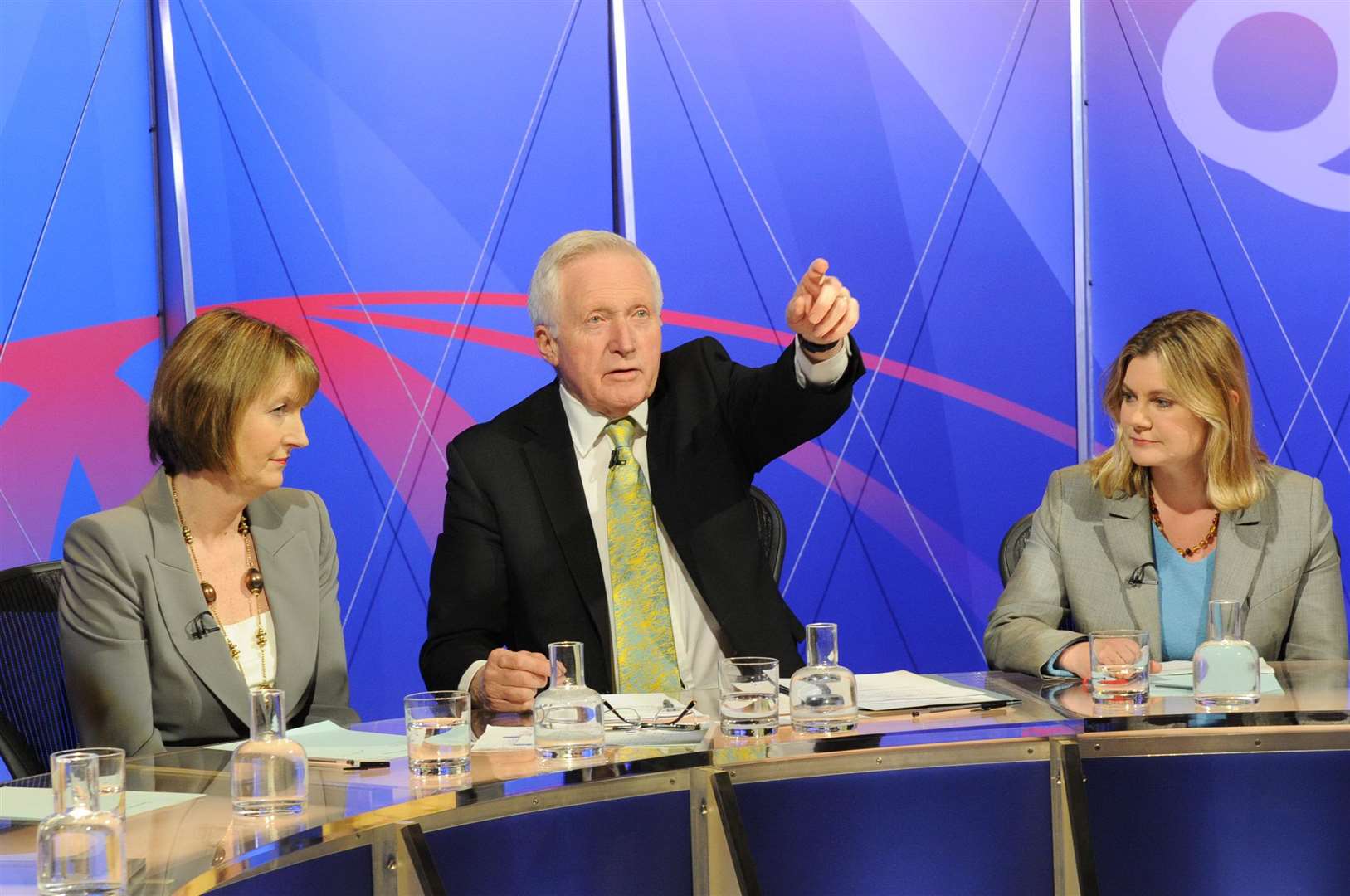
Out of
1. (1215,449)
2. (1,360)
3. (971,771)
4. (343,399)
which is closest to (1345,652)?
(1215,449)

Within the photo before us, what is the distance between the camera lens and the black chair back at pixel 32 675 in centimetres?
218

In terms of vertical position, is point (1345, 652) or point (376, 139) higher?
point (376, 139)

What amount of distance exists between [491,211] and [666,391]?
192 centimetres

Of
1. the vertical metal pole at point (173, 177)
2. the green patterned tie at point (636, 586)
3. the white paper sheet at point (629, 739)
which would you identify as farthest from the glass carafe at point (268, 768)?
the vertical metal pole at point (173, 177)

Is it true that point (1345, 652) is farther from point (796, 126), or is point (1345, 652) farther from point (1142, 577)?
point (796, 126)

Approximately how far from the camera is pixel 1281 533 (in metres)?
2.53

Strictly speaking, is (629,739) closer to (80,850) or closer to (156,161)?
(80,850)

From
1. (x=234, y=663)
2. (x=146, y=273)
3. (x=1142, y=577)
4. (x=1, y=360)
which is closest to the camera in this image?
(x=234, y=663)

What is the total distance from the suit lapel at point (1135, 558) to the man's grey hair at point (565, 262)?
899 mm

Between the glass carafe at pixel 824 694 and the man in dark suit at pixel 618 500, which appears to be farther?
the man in dark suit at pixel 618 500

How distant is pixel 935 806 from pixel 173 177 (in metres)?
3.38

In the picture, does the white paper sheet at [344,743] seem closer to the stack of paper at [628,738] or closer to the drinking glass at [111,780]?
the stack of paper at [628,738]

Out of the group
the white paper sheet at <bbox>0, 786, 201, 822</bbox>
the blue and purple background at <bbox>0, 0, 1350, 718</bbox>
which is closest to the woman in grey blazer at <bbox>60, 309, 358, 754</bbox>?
the white paper sheet at <bbox>0, 786, 201, 822</bbox>

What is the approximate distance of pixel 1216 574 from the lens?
2.50 m
